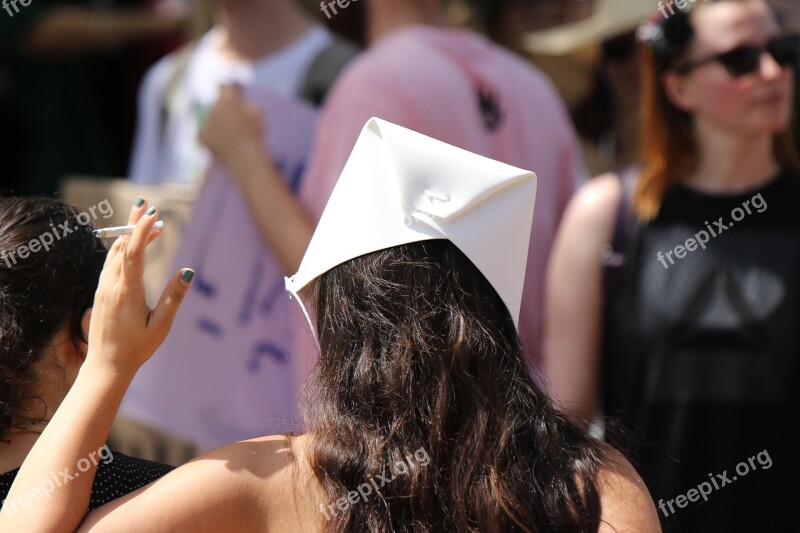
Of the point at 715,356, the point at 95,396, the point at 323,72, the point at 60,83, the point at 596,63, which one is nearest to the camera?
the point at 95,396

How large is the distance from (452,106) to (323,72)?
534 millimetres

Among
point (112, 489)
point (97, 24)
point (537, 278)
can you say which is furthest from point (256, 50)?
point (112, 489)

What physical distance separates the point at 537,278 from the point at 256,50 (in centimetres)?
104

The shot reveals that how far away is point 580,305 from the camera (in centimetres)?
253

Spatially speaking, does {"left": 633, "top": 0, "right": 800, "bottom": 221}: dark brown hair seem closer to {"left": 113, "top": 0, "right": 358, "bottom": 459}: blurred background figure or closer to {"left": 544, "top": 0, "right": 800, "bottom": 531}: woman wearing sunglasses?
{"left": 544, "top": 0, "right": 800, "bottom": 531}: woman wearing sunglasses

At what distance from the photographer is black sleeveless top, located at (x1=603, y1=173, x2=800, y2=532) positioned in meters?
2.35

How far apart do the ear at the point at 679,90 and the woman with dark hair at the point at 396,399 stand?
4.23 ft

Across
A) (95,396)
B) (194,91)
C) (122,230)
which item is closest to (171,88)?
(194,91)

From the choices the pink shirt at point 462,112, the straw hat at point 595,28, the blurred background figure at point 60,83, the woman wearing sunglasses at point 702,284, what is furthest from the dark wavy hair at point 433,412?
the blurred background figure at point 60,83

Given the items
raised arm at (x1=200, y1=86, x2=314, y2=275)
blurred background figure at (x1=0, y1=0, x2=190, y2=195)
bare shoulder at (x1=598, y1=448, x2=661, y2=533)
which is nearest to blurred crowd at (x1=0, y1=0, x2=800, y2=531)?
raised arm at (x1=200, y1=86, x2=314, y2=275)

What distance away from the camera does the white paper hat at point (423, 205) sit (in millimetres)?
1498

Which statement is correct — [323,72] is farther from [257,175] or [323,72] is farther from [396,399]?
[396,399]

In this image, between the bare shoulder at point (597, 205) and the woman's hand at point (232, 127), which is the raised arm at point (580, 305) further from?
the woman's hand at point (232, 127)

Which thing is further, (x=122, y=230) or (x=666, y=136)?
(x=666, y=136)
